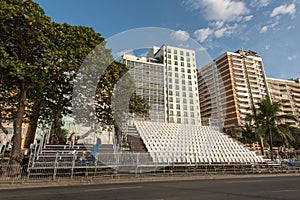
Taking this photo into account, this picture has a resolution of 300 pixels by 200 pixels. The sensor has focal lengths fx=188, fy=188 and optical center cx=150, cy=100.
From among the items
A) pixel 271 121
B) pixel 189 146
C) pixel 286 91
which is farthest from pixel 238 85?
pixel 189 146

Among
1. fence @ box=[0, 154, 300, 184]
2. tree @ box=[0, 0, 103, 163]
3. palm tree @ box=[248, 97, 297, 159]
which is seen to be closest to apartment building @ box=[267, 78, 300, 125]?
palm tree @ box=[248, 97, 297, 159]

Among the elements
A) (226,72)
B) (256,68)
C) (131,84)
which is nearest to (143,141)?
(131,84)

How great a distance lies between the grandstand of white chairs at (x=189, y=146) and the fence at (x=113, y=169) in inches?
17.3

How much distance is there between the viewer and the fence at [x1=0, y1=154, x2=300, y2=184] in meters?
9.45

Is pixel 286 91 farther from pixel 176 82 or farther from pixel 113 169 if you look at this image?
pixel 113 169

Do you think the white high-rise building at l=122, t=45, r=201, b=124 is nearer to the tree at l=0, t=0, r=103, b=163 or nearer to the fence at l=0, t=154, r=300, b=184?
the fence at l=0, t=154, r=300, b=184

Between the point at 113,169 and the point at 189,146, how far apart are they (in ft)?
21.5

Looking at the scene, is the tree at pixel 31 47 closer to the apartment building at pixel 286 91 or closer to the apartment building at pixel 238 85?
the apartment building at pixel 238 85

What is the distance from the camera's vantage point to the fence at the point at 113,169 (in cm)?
945

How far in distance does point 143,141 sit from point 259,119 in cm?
1431

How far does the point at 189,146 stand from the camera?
1479cm

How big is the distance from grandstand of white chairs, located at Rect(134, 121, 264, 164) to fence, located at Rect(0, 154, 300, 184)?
44cm

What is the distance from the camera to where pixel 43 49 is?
10.7 metres

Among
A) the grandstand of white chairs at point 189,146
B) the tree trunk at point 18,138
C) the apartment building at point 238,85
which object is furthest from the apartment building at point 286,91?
the tree trunk at point 18,138
